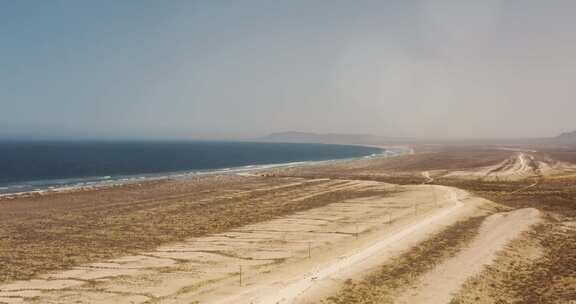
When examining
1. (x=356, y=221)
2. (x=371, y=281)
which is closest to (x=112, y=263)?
(x=371, y=281)

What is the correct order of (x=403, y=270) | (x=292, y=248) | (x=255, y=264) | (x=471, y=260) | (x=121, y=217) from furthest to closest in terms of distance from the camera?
1. (x=121, y=217)
2. (x=292, y=248)
3. (x=255, y=264)
4. (x=471, y=260)
5. (x=403, y=270)

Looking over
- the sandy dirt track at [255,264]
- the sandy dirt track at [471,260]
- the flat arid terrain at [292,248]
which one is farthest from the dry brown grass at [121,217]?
the sandy dirt track at [471,260]

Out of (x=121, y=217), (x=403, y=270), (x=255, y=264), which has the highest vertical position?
(x=121, y=217)

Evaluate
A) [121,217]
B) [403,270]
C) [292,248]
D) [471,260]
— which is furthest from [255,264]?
[121,217]

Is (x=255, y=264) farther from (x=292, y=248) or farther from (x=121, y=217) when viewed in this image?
(x=121, y=217)

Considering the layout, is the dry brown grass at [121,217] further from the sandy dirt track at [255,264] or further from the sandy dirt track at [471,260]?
the sandy dirt track at [471,260]

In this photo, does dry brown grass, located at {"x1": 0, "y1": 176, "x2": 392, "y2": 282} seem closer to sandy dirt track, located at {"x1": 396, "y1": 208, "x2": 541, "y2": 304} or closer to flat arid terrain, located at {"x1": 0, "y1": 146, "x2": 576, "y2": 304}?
flat arid terrain, located at {"x1": 0, "y1": 146, "x2": 576, "y2": 304}

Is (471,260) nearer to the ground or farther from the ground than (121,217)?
nearer to the ground

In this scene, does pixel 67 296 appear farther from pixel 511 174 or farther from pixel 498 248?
A: pixel 511 174
